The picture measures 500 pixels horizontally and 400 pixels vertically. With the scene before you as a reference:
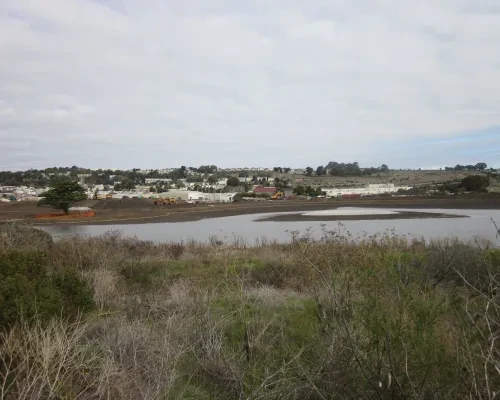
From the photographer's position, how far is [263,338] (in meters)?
6.64

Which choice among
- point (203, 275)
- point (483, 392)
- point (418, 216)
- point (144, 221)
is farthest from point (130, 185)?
point (483, 392)

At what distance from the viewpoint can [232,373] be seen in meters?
5.52

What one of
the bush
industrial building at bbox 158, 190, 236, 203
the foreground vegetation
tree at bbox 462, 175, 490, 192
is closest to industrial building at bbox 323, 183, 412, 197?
industrial building at bbox 158, 190, 236, 203

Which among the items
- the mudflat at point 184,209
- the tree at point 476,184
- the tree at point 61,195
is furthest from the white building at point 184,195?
the tree at point 476,184

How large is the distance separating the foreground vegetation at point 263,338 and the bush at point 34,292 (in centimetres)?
2

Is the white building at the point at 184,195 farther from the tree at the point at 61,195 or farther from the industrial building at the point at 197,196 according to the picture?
the tree at the point at 61,195

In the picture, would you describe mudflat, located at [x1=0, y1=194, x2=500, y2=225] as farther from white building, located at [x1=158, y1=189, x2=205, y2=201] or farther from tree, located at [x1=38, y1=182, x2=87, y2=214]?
white building, located at [x1=158, y1=189, x2=205, y2=201]

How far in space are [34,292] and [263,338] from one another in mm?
3326

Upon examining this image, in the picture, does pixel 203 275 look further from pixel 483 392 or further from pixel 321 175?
pixel 321 175

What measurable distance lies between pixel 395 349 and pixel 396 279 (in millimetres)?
2210

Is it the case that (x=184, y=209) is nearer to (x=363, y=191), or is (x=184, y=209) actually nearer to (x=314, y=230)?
(x=314, y=230)

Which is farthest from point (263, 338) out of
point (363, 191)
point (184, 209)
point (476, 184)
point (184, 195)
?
point (363, 191)

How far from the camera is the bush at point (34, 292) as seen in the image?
608 centimetres

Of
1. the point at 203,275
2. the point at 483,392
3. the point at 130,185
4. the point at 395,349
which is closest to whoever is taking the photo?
the point at 483,392
